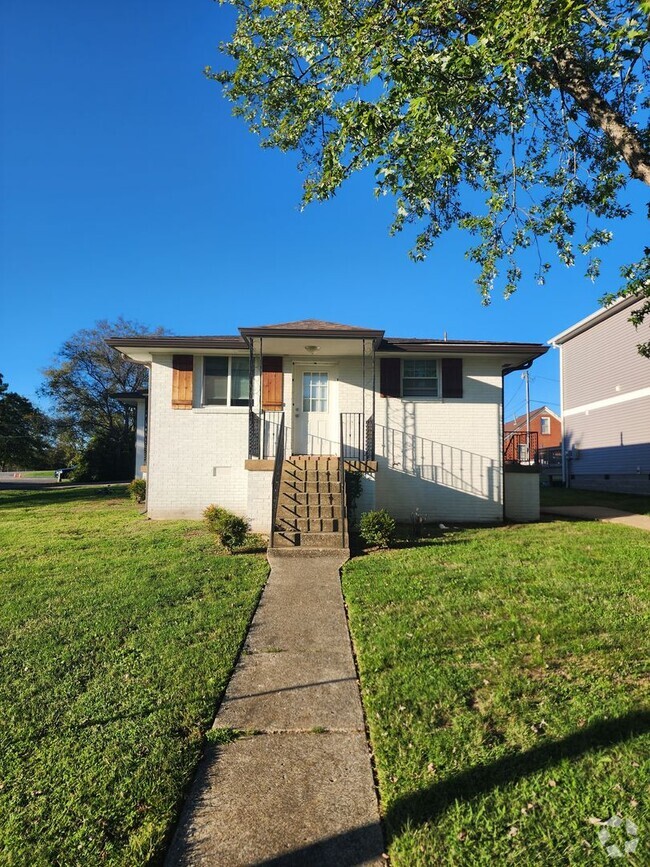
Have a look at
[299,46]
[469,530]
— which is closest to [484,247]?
[299,46]

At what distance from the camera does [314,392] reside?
11078mm

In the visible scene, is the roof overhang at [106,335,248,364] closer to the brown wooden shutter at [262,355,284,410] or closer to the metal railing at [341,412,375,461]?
the brown wooden shutter at [262,355,284,410]

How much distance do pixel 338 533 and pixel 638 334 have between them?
15805mm

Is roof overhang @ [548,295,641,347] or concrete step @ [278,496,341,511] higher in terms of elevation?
roof overhang @ [548,295,641,347]

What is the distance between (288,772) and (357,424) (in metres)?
8.55

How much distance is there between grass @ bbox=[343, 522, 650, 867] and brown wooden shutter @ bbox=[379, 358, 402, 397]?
553 centimetres

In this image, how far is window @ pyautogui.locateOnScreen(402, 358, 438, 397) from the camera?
36.0 ft

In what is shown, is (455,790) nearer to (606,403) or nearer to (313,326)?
(313,326)

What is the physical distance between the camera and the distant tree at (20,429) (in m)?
33.8

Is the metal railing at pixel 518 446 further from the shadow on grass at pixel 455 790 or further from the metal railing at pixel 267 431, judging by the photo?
the shadow on grass at pixel 455 790

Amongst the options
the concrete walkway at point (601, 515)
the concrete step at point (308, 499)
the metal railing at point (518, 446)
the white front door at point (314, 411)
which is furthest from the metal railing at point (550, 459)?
the concrete step at point (308, 499)

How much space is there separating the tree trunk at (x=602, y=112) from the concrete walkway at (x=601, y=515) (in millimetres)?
7446

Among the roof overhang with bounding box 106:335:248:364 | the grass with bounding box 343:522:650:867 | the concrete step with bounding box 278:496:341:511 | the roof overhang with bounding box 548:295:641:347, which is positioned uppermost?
the roof overhang with bounding box 548:295:641:347

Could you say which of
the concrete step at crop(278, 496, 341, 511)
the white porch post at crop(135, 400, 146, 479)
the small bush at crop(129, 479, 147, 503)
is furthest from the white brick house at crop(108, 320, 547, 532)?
the white porch post at crop(135, 400, 146, 479)
